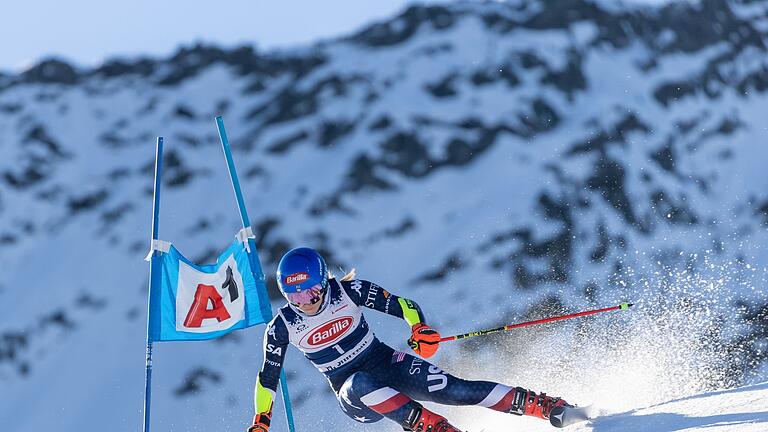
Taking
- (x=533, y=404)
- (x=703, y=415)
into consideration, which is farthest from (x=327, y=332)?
(x=703, y=415)

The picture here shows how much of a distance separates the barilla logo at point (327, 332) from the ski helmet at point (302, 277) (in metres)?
0.31

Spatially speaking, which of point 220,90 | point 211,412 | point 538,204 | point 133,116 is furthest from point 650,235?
point 133,116

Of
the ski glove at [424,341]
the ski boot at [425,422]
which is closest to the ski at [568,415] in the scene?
the ski boot at [425,422]

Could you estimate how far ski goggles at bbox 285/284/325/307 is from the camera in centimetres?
596

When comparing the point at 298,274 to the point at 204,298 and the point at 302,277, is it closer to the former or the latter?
the point at 302,277

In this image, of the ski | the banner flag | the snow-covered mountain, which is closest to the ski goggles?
the ski

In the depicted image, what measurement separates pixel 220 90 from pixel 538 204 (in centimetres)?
1651

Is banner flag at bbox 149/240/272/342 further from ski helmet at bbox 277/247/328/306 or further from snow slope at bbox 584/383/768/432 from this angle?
snow slope at bbox 584/383/768/432

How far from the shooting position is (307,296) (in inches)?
235

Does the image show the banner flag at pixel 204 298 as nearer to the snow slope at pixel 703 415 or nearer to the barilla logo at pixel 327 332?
the barilla logo at pixel 327 332

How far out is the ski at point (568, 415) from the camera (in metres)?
5.55

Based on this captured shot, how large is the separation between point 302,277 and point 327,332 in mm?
588

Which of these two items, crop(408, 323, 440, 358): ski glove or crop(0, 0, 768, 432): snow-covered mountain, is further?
crop(0, 0, 768, 432): snow-covered mountain

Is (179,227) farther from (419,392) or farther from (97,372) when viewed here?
(419,392)
